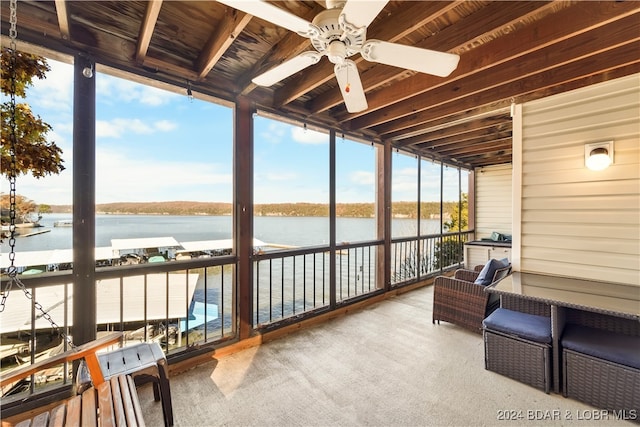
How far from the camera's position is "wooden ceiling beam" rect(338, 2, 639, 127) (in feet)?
5.71

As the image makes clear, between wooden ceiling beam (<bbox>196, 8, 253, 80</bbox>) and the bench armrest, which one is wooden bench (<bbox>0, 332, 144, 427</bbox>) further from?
wooden ceiling beam (<bbox>196, 8, 253, 80</bbox>)

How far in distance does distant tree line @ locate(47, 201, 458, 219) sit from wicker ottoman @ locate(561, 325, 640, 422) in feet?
9.07

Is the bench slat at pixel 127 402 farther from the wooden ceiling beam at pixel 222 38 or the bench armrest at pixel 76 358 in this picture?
the wooden ceiling beam at pixel 222 38

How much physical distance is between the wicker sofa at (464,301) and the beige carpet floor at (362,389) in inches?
8.8

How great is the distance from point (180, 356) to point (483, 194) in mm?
7115

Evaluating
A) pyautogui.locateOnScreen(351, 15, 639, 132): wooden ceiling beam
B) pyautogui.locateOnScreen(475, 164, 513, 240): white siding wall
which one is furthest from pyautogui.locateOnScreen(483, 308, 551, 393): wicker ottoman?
pyautogui.locateOnScreen(475, 164, 513, 240): white siding wall

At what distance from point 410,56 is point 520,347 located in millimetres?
2485

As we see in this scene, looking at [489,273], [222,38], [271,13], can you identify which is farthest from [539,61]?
[222,38]

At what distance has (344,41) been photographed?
1.46 m

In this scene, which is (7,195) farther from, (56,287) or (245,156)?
(245,156)

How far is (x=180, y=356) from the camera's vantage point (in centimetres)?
250

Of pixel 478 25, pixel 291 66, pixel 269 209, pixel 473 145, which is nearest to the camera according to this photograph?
pixel 291 66

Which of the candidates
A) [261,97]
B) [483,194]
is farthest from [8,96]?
[483,194]

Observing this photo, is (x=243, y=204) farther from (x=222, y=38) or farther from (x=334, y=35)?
(x=334, y=35)
